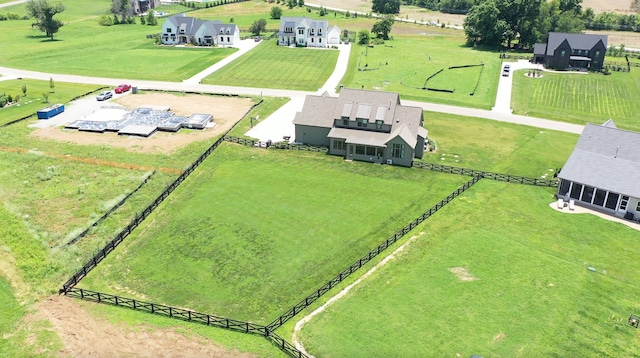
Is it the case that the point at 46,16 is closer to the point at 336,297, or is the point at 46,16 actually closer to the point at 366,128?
the point at 366,128

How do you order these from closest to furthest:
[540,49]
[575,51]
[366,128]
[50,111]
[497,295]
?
[497,295], [366,128], [50,111], [575,51], [540,49]

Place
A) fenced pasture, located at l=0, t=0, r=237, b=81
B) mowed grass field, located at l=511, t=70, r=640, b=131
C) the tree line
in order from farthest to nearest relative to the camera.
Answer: the tree line, fenced pasture, located at l=0, t=0, r=237, b=81, mowed grass field, located at l=511, t=70, r=640, b=131

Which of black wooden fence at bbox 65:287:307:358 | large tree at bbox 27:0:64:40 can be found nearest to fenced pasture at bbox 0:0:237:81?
large tree at bbox 27:0:64:40

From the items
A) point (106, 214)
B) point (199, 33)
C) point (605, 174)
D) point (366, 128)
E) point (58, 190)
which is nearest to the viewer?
point (106, 214)

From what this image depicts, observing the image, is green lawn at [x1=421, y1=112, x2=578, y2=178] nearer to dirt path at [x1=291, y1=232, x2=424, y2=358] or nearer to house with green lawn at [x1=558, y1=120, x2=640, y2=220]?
house with green lawn at [x1=558, y1=120, x2=640, y2=220]

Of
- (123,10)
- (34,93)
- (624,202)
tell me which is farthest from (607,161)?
(123,10)

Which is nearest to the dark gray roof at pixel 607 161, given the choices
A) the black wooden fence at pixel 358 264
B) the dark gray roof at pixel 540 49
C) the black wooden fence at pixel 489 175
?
the black wooden fence at pixel 489 175
